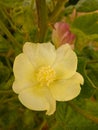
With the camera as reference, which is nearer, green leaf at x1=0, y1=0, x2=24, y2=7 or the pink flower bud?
green leaf at x1=0, y1=0, x2=24, y2=7

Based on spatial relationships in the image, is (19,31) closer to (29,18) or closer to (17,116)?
(29,18)

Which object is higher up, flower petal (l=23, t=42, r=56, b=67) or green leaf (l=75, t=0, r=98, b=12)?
flower petal (l=23, t=42, r=56, b=67)

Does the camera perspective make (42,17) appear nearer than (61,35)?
Yes

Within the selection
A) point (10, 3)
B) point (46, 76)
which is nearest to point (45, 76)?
point (46, 76)

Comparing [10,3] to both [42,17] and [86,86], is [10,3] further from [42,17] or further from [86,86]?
[86,86]

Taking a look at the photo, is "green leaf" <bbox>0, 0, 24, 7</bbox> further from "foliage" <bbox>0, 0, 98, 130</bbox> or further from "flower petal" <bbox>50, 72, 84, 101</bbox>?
"flower petal" <bbox>50, 72, 84, 101</bbox>

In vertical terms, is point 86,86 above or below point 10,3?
below

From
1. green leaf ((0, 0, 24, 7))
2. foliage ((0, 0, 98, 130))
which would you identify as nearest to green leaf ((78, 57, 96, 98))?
foliage ((0, 0, 98, 130))
